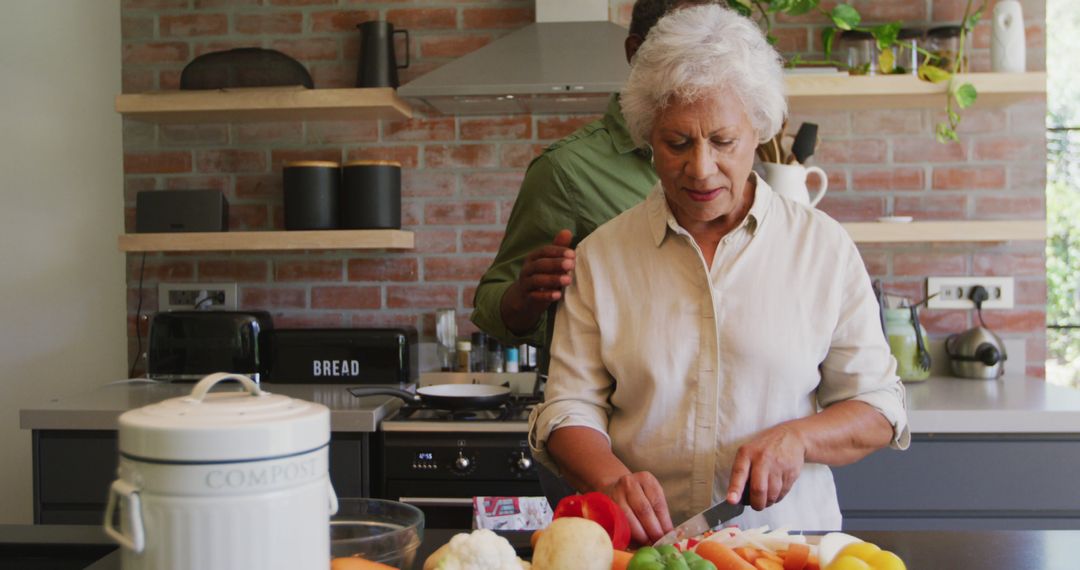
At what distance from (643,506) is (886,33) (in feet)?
6.95

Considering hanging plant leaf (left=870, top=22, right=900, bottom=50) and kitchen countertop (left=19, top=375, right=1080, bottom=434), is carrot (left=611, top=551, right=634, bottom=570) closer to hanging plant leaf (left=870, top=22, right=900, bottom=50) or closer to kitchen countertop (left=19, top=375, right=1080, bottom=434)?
kitchen countertop (left=19, top=375, right=1080, bottom=434)

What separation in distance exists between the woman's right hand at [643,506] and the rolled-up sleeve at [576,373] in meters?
0.22

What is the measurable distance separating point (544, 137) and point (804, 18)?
0.88 meters

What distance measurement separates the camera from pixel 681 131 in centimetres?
132

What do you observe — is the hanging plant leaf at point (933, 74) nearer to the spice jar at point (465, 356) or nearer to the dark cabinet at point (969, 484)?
the dark cabinet at point (969, 484)

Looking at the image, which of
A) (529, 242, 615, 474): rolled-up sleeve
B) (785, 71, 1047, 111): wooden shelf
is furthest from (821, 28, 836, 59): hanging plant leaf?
(529, 242, 615, 474): rolled-up sleeve

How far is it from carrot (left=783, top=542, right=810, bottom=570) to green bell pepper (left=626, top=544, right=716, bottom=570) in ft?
0.50

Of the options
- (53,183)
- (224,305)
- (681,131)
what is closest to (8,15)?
(53,183)

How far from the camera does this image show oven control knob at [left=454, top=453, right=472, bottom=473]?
2.40 meters

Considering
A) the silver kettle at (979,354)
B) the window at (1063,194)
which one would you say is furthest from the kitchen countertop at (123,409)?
the window at (1063,194)

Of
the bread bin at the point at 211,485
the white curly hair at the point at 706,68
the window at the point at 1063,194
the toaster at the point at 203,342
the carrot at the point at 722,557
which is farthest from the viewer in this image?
the window at the point at 1063,194

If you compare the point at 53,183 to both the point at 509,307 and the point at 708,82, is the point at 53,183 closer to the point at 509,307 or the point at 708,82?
the point at 509,307

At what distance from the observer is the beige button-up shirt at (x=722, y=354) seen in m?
1.34

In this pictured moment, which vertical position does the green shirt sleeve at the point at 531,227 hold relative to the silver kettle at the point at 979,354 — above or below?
above
